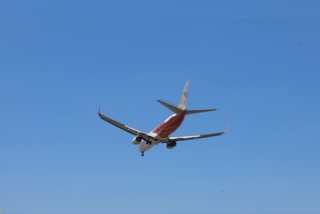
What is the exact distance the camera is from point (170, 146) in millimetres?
110125

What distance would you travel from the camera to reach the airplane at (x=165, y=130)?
102188 mm

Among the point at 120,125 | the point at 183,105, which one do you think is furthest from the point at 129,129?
the point at 183,105

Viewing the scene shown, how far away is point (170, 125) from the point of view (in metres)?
Result: 104

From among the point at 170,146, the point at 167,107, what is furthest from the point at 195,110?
the point at 170,146

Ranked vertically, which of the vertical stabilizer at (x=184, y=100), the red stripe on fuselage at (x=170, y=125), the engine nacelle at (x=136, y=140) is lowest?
the engine nacelle at (x=136, y=140)

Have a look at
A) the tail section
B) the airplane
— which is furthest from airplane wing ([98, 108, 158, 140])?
the tail section

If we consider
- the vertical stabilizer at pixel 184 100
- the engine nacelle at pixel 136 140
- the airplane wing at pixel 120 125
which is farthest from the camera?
the vertical stabilizer at pixel 184 100

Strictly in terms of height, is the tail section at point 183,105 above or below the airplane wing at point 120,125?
above

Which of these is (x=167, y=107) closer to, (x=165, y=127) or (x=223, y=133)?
(x=165, y=127)

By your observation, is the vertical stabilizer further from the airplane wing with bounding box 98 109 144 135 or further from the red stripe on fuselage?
the airplane wing with bounding box 98 109 144 135

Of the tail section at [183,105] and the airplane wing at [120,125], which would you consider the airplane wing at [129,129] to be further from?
the tail section at [183,105]

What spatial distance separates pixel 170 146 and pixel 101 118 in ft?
61.4

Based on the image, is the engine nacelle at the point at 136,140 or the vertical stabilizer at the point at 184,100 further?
the vertical stabilizer at the point at 184,100

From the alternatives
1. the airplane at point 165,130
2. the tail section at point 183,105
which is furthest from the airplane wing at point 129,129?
the tail section at point 183,105
